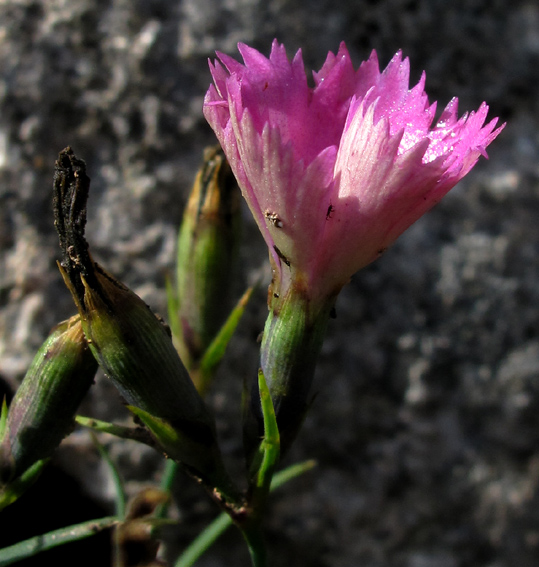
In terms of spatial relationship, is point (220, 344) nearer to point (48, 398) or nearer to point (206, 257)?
point (206, 257)

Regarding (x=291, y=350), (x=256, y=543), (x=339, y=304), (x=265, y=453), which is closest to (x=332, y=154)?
(x=291, y=350)

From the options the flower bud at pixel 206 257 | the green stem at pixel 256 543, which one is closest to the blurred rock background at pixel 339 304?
the flower bud at pixel 206 257

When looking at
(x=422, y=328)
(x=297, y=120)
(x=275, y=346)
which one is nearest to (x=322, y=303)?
(x=275, y=346)

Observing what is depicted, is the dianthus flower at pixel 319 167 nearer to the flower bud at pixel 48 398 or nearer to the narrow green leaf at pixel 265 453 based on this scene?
the narrow green leaf at pixel 265 453

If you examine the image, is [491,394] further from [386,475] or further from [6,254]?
[6,254]

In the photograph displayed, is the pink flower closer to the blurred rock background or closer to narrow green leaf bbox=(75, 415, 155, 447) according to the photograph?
narrow green leaf bbox=(75, 415, 155, 447)
